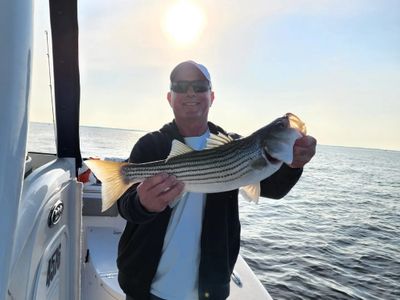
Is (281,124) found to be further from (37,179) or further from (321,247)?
(321,247)

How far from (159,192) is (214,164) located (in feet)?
1.60

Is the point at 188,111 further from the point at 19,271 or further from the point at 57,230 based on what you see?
the point at 19,271

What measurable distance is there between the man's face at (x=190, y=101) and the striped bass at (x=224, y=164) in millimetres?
391

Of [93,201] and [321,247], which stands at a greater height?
[93,201]

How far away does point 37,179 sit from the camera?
2441 mm

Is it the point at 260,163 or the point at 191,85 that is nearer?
the point at 260,163

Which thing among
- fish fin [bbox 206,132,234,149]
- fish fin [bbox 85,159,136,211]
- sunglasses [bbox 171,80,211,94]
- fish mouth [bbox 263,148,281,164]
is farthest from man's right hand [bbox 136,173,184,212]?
sunglasses [bbox 171,80,211,94]

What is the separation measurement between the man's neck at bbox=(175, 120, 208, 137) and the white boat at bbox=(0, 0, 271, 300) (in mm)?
918

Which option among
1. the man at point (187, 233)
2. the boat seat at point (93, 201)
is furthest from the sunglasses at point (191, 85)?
the boat seat at point (93, 201)

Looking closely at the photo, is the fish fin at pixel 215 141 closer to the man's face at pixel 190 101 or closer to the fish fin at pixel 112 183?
the man's face at pixel 190 101

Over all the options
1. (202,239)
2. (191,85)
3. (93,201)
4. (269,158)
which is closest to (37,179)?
(202,239)

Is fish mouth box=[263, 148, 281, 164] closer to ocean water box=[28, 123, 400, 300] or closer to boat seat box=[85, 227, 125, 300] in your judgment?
ocean water box=[28, 123, 400, 300]

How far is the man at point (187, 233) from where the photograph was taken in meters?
3.14

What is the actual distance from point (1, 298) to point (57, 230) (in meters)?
1.51
